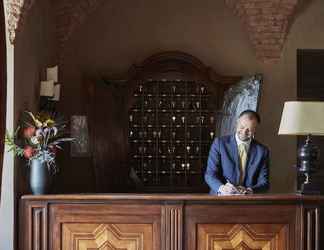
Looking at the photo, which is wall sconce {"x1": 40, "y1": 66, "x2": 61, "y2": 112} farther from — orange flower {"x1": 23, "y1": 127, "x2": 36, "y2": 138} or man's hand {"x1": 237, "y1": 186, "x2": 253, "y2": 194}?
man's hand {"x1": 237, "y1": 186, "x2": 253, "y2": 194}

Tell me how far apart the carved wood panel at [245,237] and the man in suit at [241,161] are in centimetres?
41

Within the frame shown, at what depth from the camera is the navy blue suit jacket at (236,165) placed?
549 centimetres

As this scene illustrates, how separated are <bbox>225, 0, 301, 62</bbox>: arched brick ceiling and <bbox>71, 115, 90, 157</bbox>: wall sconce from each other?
2.30m

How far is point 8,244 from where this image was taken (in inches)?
210

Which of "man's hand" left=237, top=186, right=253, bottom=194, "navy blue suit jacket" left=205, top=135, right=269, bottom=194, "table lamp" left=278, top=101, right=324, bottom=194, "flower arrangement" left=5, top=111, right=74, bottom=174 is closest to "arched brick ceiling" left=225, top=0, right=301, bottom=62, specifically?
"table lamp" left=278, top=101, right=324, bottom=194

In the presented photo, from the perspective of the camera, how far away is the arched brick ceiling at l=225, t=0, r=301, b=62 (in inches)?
302

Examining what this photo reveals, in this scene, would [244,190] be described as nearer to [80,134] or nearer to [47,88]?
[47,88]

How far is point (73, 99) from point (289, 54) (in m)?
2.72

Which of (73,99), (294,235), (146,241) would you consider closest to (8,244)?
(146,241)

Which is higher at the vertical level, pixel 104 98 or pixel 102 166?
pixel 104 98

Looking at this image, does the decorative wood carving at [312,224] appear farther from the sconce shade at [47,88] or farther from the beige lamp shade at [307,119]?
the sconce shade at [47,88]

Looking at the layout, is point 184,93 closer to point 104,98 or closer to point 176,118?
point 176,118

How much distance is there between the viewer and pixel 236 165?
5504mm

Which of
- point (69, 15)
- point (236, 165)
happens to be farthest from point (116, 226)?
point (69, 15)
